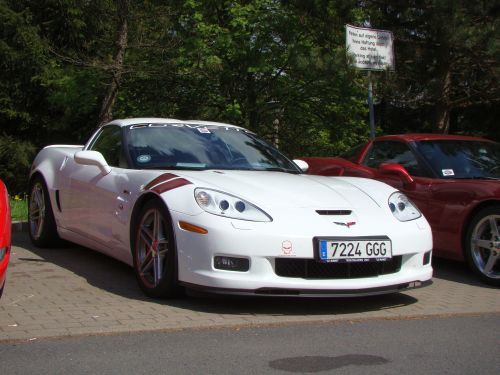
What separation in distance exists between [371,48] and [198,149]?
175 inches

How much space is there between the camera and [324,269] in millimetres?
4570

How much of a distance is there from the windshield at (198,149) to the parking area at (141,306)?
1.05m

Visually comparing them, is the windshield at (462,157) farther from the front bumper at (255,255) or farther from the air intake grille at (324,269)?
the front bumper at (255,255)

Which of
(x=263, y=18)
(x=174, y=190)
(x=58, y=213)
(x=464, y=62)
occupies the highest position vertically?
(x=263, y=18)

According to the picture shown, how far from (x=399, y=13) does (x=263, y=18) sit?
2.35 metres

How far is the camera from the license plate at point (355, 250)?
449 centimetres

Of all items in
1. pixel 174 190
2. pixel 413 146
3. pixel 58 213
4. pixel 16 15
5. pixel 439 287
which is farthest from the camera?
pixel 16 15

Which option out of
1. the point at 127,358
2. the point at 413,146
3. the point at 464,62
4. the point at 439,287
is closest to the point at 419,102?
the point at 464,62

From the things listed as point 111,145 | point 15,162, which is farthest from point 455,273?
point 15,162

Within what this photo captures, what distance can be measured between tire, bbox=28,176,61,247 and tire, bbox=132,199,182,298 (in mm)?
2124

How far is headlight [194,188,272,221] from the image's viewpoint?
454cm

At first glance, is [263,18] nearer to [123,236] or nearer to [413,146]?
[413,146]

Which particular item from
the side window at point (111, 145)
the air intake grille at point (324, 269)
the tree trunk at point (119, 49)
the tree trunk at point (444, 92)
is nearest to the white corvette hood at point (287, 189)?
the air intake grille at point (324, 269)

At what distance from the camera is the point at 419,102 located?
12406mm
